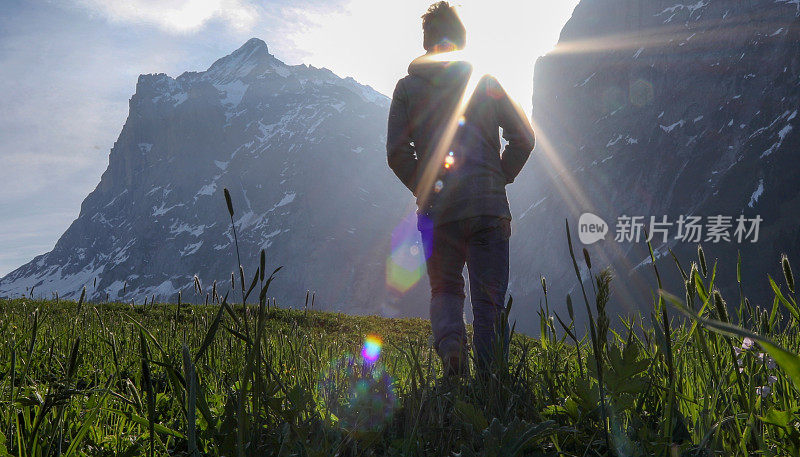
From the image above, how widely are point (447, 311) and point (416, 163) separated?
1429 mm

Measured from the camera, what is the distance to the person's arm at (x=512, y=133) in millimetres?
4605

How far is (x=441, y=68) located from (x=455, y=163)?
93 centimetres

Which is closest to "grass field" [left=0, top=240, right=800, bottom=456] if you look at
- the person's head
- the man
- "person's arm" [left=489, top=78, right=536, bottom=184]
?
the man

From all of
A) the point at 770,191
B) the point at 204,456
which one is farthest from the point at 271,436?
the point at 770,191

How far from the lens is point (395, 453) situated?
163 cm

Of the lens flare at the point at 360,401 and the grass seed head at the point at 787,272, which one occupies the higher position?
the grass seed head at the point at 787,272

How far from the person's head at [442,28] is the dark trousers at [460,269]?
5.34 ft

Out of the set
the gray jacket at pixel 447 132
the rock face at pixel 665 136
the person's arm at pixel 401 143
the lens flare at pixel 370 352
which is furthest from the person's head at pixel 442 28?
the rock face at pixel 665 136

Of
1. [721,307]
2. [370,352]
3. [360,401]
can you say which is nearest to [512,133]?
[370,352]

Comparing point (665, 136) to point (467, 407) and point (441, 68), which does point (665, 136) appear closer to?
point (441, 68)

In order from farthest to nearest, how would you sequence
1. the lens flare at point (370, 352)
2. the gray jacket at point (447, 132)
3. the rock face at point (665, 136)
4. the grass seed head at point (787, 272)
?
the rock face at point (665, 136)
the gray jacket at point (447, 132)
the lens flare at point (370, 352)
the grass seed head at point (787, 272)

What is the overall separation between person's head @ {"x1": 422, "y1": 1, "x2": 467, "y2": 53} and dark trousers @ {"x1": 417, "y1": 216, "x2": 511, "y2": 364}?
1627mm

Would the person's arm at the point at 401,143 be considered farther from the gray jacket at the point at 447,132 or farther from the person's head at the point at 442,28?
the person's head at the point at 442,28

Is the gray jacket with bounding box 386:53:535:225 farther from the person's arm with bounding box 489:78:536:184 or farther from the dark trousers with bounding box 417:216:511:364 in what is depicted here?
the dark trousers with bounding box 417:216:511:364
